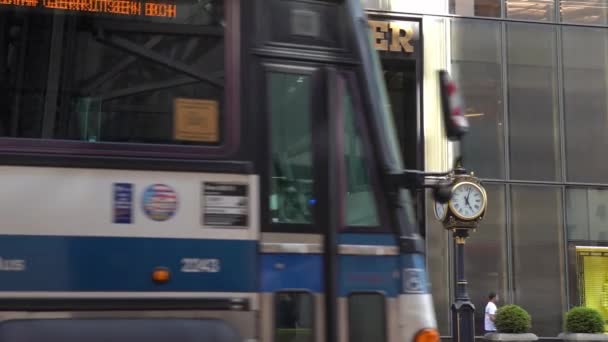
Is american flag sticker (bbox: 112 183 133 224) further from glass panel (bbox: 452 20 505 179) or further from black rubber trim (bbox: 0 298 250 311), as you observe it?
glass panel (bbox: 452 20 505 179)

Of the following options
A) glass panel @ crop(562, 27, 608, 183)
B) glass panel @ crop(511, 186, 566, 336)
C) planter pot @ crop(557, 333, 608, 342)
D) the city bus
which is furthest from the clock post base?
the city bus

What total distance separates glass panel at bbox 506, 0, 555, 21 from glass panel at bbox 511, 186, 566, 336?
424 centimetres

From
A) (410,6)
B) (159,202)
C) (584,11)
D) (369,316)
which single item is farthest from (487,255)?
(159,202)

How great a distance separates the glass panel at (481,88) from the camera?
20.9 m

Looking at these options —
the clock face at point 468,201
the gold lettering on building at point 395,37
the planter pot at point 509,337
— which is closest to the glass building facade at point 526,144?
the gold lettering on building at point 395,37

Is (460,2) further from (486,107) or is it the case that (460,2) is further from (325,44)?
(325,44)

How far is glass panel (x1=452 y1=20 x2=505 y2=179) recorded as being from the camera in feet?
68.7

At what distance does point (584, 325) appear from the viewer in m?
17.7

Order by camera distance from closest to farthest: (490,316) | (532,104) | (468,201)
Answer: (468,201) → (490,316) → (532,104)

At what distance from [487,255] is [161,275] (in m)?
17.2

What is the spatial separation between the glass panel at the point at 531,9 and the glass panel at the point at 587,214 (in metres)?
4.36

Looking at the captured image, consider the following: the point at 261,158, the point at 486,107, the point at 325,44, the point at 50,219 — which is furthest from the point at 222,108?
the point at 486,107

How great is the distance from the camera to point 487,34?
21328 millimetres

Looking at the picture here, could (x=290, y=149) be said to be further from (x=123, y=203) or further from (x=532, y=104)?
(x=532, y=104)
